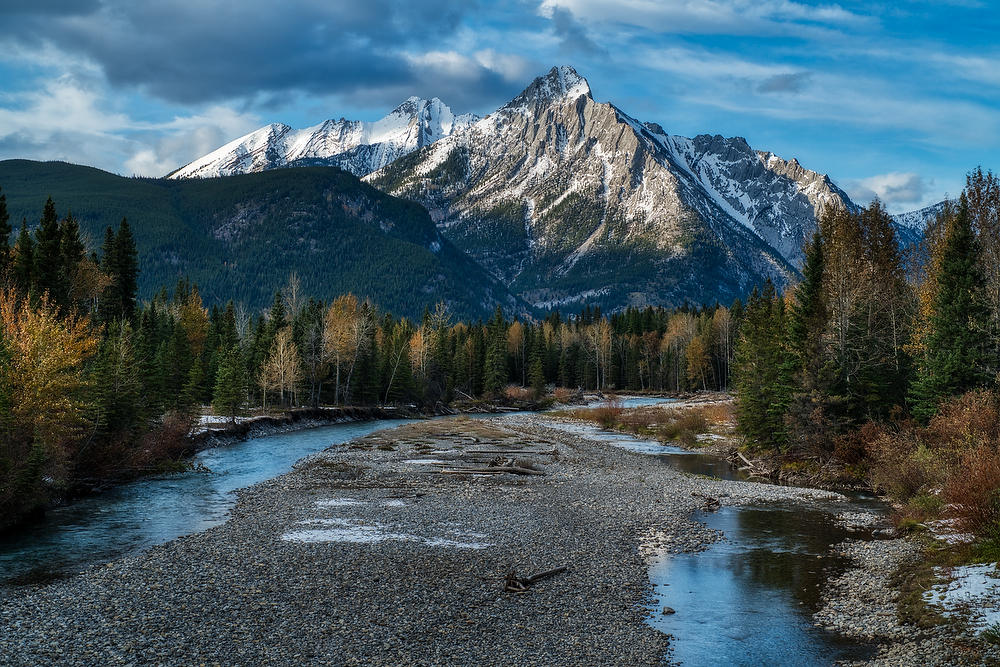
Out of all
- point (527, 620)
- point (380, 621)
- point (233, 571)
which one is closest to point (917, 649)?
point (527, 620)

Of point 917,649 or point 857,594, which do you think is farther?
point 857,594

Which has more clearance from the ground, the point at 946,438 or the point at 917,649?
the point at 946,438

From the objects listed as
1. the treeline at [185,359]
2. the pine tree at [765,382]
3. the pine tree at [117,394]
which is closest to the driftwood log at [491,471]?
the pine tree at [765,382]

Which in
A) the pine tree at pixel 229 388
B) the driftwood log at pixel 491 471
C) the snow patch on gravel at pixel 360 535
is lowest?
the driftwood log at pixel 491 471

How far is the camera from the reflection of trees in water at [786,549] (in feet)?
79.3

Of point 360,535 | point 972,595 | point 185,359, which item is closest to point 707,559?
point 972,595

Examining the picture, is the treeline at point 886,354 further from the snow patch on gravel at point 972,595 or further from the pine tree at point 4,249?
the pine tree at point 4,249

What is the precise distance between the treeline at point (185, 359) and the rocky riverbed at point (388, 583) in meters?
9.61

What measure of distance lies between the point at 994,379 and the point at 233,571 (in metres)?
40.8

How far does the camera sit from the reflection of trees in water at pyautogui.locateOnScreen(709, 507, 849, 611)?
24.2m

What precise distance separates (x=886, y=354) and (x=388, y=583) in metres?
43.3

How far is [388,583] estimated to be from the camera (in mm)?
22922

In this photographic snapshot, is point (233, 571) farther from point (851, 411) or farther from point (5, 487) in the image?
point (851, 411)

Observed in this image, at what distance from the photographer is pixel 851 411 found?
48.6 m
